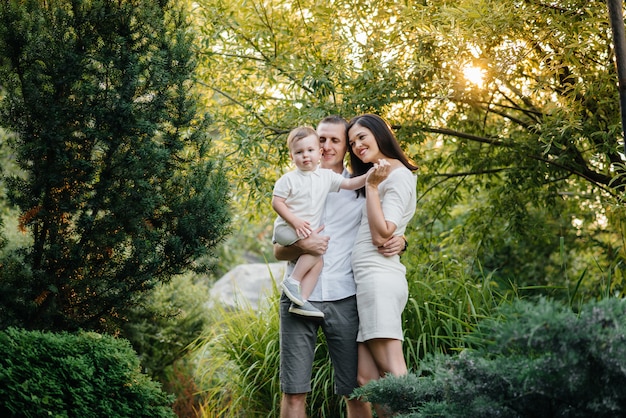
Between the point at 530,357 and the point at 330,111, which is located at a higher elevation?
the point at 330,111

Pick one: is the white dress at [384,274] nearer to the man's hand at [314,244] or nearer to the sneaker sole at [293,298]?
the man's hand at [314,244]

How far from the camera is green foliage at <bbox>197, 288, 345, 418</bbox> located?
4227mm

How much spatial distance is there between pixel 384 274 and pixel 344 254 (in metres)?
0.29

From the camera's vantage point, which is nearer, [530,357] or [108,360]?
[530,357]

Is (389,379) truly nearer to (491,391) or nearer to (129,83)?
(491,391)

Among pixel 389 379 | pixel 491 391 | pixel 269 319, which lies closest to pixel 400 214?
pixel 389 379

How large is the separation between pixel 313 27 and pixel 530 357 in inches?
124

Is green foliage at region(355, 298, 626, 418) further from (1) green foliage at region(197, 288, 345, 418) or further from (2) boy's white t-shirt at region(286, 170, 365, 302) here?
(1) green foliage at region(197, 288, 345, 418)

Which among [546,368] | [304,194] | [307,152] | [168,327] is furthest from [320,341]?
[546,368]

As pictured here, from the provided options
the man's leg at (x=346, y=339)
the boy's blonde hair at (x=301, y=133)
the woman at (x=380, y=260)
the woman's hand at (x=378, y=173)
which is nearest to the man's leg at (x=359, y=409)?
the man's leg at (x=346, y=339)

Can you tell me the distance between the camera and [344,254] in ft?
10.6

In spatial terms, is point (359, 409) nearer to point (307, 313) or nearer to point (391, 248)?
point (307, 313)

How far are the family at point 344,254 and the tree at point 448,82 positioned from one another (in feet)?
2.82

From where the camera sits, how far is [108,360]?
9.87ft
